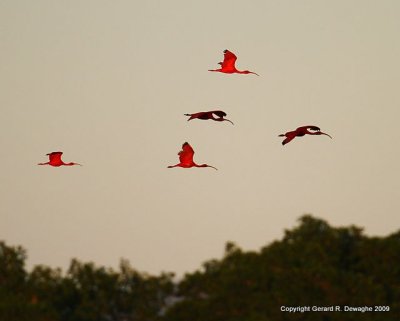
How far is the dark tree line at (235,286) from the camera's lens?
79.6m

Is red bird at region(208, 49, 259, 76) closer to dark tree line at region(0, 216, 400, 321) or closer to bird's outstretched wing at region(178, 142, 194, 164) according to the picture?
bird's outstretched wing at region(178, 142, 194, 164)

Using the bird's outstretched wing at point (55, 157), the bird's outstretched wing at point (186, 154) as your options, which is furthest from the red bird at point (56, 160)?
the bird's outstretched wing at point (186, 154)

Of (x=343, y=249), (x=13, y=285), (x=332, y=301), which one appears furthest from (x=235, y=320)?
(x=13, y=285)

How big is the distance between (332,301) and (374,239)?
27.2 feet

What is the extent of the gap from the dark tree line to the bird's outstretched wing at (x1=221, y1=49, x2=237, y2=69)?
47.2 meters

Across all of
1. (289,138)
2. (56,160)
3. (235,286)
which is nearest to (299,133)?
(289,138)

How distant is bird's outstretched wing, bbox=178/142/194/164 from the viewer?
98.4ft

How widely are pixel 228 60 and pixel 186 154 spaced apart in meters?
3.19

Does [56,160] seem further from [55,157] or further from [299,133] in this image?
[299,133]

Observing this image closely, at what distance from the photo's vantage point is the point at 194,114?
90.7 feet

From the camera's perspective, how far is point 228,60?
31672 millimetres

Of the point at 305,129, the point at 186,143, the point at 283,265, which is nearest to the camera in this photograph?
the point at 305,129

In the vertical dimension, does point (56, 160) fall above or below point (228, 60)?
below

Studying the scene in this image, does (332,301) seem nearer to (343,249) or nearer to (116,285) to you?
(343,249)
